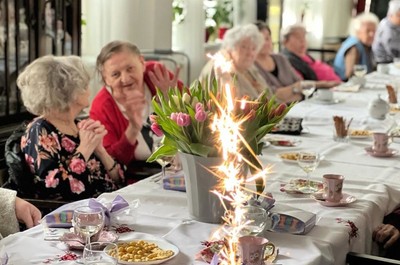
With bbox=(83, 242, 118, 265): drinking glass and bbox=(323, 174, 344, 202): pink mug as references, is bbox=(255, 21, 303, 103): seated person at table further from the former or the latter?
bbox=(83, 242, 118, 265): drinking glass

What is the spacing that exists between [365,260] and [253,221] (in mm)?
332

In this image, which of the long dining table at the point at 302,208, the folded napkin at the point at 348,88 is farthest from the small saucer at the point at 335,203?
the folded napkin at the point at 348,88

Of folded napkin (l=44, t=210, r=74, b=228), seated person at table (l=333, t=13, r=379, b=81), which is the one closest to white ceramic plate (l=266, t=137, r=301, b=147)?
folded napkin (l=44, t=210, r=74, b=228)

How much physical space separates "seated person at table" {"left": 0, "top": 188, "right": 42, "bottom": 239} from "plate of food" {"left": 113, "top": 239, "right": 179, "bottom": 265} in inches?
22.9

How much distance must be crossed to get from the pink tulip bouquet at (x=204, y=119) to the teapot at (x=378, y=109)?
1876mm

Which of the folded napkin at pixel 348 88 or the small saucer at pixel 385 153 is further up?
the small saucer at pixel 385 153

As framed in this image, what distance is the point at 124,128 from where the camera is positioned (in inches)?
133

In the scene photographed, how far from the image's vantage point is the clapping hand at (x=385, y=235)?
7.45 feet

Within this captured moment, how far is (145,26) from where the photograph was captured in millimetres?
5281

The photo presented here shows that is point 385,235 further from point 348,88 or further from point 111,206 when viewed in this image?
point 348,88

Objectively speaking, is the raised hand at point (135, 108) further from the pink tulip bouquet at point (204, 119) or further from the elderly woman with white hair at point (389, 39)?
the elderly woman with white hair at point (389, 39)

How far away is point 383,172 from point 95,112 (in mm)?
1353

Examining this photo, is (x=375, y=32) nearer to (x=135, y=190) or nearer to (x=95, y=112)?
(x=95, y=112)

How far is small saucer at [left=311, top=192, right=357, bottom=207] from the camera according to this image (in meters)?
2.26
